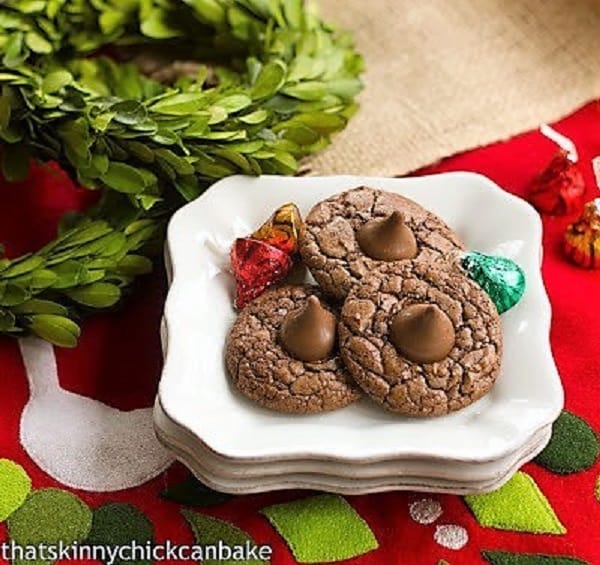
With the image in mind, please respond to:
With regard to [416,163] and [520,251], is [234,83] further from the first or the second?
[520,251]

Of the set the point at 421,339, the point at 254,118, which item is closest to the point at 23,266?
the point at 254,118

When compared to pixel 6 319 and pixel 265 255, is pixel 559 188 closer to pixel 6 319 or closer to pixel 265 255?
pixel 265 255

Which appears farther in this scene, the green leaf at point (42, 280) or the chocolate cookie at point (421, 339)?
the green leaf at point (42, 280)

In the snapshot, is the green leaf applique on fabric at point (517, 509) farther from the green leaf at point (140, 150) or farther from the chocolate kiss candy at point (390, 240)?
the green leaf at point (140, 150)

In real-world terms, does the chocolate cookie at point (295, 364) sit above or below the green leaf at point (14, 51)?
above

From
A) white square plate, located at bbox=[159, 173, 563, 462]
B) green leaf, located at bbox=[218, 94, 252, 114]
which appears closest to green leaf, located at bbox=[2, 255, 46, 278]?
white square plate, located at bbox=[159, 173, 563, 462]


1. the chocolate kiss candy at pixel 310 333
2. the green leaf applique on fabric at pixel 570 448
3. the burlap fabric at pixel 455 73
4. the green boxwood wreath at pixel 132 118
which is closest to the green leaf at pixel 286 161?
the green boxwood wreath at pixel 132 118
